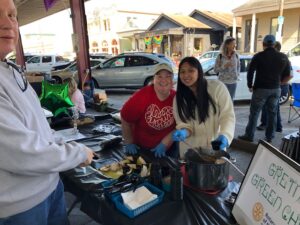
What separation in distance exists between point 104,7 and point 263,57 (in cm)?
2553

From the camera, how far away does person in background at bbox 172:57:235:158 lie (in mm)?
1737

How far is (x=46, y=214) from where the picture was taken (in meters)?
1.08

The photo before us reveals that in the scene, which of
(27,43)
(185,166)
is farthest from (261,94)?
(27,43)

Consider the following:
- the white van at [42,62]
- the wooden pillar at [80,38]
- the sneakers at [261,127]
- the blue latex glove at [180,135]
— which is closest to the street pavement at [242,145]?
the sneakers at [261,127]

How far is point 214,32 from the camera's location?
59.6 feet

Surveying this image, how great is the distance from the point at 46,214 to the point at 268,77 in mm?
3269

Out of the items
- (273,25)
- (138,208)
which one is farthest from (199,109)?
(273,25)

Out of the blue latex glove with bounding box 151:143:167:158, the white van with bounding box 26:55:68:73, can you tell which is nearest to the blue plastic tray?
the blue latex glove with bounding box 151:143:167:158

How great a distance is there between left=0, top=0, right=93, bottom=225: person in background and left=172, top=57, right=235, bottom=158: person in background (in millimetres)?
854

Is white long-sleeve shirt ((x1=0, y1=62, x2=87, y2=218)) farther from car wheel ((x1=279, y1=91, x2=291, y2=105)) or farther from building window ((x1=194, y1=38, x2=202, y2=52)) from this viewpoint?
building window ((x1=194, y1=38, x2=202, y2=52))

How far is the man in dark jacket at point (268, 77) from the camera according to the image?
3502 millimetres

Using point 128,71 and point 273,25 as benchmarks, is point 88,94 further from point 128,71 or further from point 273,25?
point 273,25

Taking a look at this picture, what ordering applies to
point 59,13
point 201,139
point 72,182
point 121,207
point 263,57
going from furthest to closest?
point 59,13, point 263,57, point 201,139, point 72,182, point 121,207

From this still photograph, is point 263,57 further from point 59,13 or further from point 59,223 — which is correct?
point 59,13
